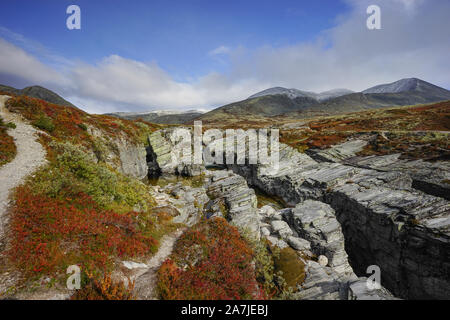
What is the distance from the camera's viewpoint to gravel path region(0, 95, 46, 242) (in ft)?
33.1

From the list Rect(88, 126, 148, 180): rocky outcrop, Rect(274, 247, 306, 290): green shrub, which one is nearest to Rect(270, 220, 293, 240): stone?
Rect(274, 247, 306, 290): green shrub

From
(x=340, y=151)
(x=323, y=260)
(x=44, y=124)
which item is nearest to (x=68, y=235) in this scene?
(x=323, y=260)

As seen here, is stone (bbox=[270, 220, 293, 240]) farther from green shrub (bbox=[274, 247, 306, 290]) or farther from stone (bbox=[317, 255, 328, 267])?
green shrub (bbox=[274, 247, 306, 290])

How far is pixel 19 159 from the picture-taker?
13570mm

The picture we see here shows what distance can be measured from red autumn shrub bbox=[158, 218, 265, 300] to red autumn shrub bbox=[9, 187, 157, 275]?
7.36ft

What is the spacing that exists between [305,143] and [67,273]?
43213 mm

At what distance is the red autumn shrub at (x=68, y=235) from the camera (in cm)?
775

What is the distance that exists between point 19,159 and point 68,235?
9.73m

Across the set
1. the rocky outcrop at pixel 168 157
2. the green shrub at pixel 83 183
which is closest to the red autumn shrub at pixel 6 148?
the green shrub at pixel 83 183

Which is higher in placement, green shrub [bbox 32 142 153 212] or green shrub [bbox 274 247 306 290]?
green shrub [bbox 32 142 153 212]

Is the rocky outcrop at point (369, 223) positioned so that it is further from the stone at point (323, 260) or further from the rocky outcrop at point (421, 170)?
the stone at point (323, 260)

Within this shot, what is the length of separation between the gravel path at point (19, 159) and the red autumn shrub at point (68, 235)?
57 centimetres
